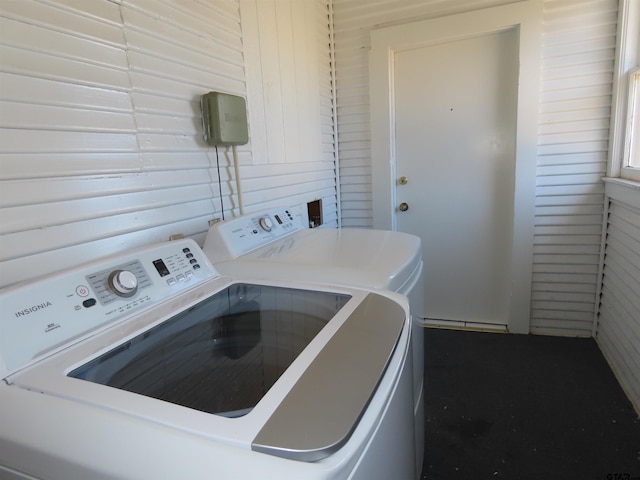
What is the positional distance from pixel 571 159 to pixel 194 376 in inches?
102

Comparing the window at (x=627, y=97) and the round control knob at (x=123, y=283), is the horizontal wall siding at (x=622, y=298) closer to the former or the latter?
the window at (x=627, y=97)

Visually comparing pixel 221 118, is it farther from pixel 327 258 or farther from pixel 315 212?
pixel 315 212

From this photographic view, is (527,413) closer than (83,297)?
No

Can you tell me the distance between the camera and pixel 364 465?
65 centimetres

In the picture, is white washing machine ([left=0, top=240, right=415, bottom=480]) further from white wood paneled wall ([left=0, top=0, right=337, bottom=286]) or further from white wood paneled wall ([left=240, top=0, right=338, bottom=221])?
white wood paneled wall ([left=240, top=0, right=338, bottom=221])

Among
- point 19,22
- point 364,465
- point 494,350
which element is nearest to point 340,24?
point 19,22

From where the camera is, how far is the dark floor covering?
1672 mm

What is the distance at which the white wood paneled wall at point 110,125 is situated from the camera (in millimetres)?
1039

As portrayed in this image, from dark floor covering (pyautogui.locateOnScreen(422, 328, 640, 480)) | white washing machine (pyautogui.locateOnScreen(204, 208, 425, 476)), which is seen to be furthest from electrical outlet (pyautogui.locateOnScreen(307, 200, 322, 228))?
dark floor covering (pyautogui.locateOnScreen(422, 328, 640, 480))

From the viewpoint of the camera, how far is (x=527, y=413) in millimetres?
1992

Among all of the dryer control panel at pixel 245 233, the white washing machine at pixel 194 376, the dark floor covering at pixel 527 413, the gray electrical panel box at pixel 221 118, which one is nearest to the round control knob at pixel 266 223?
the dryer control panel at pixel 245 233

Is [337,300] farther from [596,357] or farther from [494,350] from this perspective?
[596,357]

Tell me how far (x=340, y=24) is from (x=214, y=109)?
5.65 ft

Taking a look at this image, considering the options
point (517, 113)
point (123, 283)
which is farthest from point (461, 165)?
point (123, 283)
